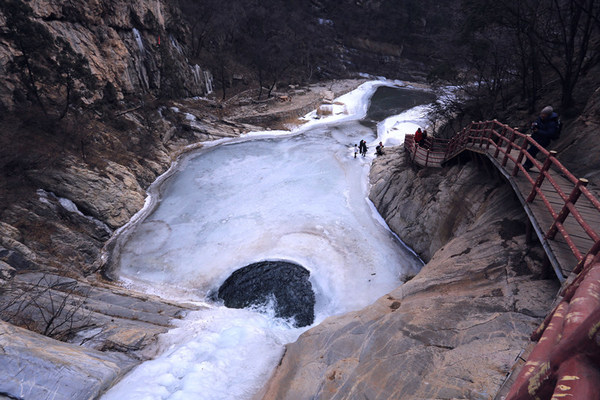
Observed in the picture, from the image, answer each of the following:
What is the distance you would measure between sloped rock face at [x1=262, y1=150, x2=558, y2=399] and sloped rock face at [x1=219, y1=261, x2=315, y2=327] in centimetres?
275

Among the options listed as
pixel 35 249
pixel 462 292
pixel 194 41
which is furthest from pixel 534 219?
pixel 194 41

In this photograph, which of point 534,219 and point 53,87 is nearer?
point 534,219

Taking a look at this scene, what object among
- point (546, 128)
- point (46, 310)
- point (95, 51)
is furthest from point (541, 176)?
point (95, 51)

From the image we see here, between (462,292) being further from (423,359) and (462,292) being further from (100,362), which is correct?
(100,362)

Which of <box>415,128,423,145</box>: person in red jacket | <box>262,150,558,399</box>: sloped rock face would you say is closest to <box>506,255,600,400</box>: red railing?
<box>262,150,558,399</box>: sloped rock face

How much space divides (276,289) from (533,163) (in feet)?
29.1

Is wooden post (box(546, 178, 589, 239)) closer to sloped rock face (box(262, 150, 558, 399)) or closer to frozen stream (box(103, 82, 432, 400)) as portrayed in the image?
sloped rock face (box(262, 150, 558, 399))

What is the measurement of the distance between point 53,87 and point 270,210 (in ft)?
48.3

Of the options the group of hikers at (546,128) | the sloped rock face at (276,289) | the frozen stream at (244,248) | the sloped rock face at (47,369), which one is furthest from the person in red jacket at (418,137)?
the sloped rock face at (47,369)

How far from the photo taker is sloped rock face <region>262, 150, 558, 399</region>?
460 centimetres

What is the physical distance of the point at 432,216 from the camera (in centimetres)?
1199

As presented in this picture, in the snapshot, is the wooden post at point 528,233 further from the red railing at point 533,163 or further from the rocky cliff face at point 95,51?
the rocky cliff face at point 95,51

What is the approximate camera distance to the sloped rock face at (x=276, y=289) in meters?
10.5

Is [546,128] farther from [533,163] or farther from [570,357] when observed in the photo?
[570,357]
